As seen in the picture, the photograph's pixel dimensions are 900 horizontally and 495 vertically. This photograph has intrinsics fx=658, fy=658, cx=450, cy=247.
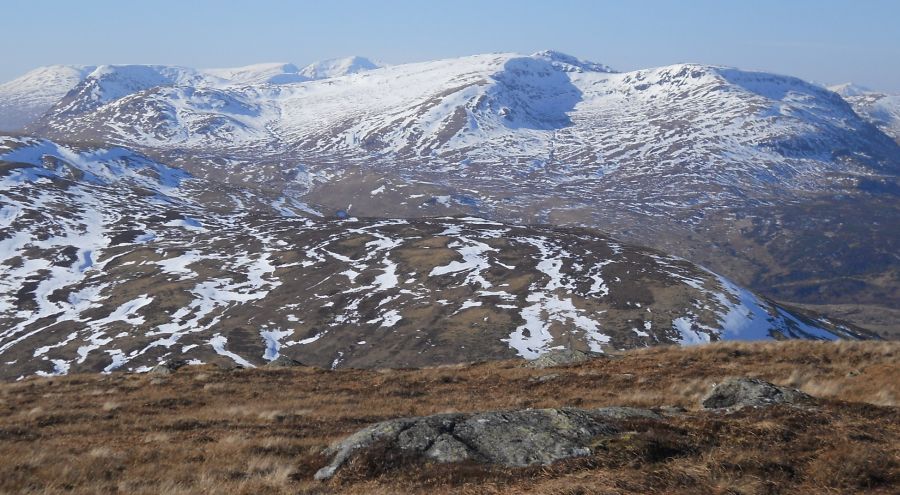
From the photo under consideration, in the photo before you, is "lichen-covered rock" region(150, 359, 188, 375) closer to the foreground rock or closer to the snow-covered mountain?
the foreground rock

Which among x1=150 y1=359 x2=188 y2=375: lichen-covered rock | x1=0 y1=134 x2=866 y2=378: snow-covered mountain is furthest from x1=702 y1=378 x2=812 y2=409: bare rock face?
x1=0 y1=134 x2=866 y2=378: snow-covered mountain

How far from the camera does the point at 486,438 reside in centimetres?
1544

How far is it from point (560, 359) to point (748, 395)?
58.4ft

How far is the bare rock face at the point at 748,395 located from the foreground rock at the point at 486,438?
205 inches

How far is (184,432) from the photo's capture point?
66.0 ft

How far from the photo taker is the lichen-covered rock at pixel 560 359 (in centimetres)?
3603

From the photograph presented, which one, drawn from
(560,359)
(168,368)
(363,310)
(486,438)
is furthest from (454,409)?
(363,310)

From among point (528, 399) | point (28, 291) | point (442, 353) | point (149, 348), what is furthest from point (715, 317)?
point (28, 291)

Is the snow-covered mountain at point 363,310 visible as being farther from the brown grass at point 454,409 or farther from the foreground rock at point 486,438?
the foreground rock at point 486,438

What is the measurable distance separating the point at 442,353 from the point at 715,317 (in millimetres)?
63754

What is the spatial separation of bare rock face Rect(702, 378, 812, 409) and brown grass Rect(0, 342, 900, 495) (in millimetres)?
934

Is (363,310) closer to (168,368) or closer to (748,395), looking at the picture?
(168,368)

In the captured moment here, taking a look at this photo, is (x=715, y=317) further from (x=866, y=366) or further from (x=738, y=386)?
(x=738, y=386)

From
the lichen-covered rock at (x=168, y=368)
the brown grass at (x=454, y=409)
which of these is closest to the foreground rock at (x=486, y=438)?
the brown grass at (x=454, y=409)
